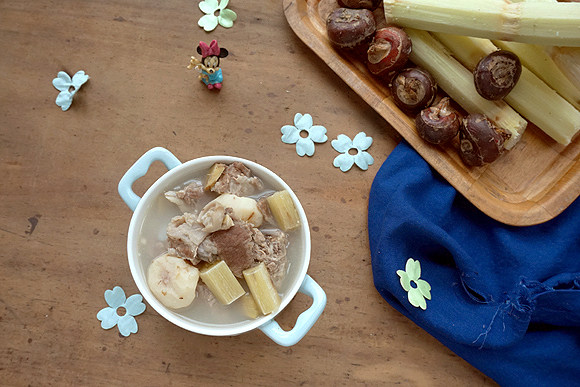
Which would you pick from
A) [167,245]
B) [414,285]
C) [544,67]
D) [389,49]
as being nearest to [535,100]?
[544,67]

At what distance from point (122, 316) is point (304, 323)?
0.42 m

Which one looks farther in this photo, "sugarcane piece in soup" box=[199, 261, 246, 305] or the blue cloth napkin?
the blue cloth napkin

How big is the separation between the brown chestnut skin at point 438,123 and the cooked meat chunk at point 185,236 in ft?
1.61

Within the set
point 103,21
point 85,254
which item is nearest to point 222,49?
point 103,21

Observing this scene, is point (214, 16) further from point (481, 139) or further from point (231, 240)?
point (481, 139)

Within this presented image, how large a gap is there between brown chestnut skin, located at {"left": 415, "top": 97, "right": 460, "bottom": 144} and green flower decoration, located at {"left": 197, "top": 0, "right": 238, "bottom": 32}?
1.55 feet

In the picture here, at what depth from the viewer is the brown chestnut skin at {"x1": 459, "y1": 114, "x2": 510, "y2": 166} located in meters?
1.02

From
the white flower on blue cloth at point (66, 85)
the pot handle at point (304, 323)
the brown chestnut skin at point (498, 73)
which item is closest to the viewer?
the pot handle at point (304, 323)

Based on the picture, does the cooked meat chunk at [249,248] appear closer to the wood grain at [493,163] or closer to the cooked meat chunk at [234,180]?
the cooked meat chunk at [234,180]

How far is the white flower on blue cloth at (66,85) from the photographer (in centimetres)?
112

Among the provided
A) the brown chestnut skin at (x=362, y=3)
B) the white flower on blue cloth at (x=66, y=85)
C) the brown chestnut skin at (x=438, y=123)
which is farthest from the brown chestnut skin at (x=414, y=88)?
the white flower on blue cloth at (x=66, y=85)

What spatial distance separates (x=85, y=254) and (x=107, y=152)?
0.23m

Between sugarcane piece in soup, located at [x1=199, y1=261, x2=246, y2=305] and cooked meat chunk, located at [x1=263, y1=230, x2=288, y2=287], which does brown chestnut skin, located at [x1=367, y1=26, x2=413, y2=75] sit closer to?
cooked meat chunk, located at [x1=263, y1=230, x2=288, y2=287]

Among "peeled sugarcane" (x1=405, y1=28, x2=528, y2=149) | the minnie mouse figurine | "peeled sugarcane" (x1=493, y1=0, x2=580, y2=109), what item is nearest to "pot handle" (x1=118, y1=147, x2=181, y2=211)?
the minnie mouse figurine
